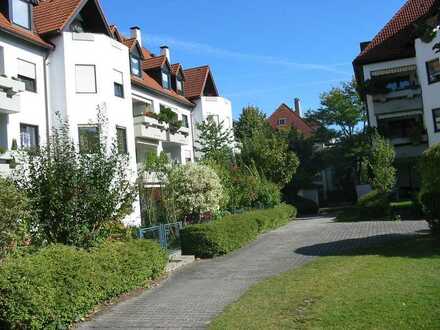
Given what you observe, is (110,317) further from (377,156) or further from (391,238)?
(377,156)

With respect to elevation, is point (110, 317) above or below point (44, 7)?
below

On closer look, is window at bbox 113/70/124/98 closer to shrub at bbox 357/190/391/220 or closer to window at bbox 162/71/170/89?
window at bbox 162/71/170/89

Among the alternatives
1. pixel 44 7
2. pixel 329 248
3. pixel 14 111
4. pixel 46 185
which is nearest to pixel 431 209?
pixel 329 248

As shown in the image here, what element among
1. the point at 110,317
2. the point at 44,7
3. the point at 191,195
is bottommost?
the point at 110,317

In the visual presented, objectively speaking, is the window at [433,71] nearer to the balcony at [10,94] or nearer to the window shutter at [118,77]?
the window shutter at [118,77]

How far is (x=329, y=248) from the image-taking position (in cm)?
1605

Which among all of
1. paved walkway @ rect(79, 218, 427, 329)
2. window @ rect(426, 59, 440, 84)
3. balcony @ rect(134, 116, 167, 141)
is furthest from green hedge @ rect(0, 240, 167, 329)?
window @ rect(426, 59, 440, 84)

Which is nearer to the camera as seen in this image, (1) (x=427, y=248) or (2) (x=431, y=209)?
(1) (x=427, y=248)

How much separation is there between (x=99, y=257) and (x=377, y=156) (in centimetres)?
2184

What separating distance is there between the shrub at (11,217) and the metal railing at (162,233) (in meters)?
4.78

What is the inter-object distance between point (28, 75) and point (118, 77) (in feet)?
17.5

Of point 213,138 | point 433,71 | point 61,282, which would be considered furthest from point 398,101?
point 61,282

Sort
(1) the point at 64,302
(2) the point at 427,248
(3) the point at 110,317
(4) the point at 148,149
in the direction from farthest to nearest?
1. (4) the point at 148,149
2. (2) the point at 427,248
3. (3) the point at 110,317
4. (1) the point at 64,302

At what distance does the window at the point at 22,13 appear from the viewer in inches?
907
